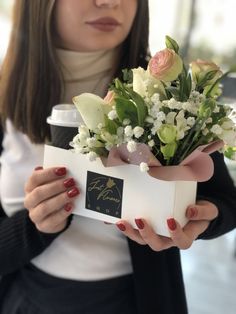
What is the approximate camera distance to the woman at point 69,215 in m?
0.65

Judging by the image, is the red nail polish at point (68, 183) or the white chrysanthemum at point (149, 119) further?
the red nail polish at point (68, 183)

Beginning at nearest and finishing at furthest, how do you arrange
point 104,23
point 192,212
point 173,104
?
point 173,104, point 192,212, point 104,23

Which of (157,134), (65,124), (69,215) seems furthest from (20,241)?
(157,134)

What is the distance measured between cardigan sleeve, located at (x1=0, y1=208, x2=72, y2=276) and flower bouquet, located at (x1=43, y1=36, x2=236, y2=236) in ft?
0.61

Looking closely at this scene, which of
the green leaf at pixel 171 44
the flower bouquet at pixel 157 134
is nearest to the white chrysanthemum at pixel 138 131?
the flower bouquet at pixel 157 134

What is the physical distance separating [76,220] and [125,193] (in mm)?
190

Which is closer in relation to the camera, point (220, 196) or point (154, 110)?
point (154, 110)

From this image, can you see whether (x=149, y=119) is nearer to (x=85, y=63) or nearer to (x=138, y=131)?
(x=138, y=131)

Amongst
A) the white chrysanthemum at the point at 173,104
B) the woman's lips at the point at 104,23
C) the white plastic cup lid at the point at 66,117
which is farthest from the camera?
the woman's lips at the point at 104,23

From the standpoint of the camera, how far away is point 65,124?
535mm

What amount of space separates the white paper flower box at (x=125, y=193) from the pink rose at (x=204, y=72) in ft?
0.37

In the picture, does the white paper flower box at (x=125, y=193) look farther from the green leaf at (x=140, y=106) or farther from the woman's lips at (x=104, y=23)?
the woman's lips at (x=104, y=23)

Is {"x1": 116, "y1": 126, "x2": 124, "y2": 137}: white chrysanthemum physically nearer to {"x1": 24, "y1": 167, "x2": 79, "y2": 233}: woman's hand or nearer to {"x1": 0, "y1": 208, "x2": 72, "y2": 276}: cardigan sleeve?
{"x1": 24, "y1": 167, "x2": 79, "y2": 233}: woman's hand

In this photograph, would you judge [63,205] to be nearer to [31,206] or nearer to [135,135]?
[31,206]
